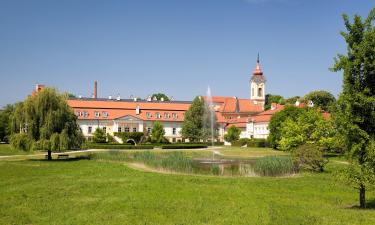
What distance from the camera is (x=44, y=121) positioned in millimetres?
31344

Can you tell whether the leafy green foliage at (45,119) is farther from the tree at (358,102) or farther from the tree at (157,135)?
the tree at (157,135)

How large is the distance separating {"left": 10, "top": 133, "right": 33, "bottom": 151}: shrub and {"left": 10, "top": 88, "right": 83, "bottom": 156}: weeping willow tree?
0.35ft

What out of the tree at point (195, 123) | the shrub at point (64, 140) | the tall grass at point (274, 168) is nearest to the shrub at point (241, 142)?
the tree at point (195, 123)

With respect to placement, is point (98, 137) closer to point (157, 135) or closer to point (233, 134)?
point (157, 135)

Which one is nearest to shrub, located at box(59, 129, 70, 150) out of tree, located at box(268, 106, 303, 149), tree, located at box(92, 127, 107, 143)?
tree, located at box(268, 106, 303, 149)

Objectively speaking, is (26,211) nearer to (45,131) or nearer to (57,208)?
(57,208)

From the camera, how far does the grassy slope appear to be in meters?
10.9

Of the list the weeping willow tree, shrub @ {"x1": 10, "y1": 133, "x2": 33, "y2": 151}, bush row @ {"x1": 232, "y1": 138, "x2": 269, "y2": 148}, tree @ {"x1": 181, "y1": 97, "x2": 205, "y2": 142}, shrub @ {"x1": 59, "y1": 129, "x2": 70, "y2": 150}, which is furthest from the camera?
tree @ {"x1": 181, "y1": 97, "x2": 205, "y2": 142}

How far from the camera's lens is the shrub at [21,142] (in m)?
30.3

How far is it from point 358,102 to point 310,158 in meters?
12.8

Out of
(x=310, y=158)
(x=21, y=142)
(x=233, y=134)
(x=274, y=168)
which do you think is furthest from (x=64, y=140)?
(x=233, y=134)

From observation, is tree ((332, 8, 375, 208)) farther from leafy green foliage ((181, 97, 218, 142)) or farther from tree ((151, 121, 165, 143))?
leafy green foliage ((181, 97, 218, 142))

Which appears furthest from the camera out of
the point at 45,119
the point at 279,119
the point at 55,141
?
the point at 279,119

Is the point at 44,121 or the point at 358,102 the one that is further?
the point at 44,121
